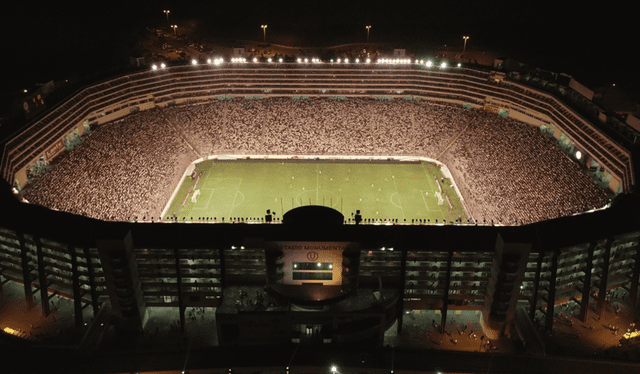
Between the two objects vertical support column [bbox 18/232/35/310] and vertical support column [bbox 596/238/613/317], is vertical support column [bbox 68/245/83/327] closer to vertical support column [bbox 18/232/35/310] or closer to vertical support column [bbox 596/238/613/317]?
vertical support column [bbox 18/232/35/310]

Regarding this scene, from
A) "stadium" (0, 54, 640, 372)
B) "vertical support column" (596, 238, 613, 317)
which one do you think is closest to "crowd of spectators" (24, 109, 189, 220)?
"stadium" (0, 54, 640, 372)

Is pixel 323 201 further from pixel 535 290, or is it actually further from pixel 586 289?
pixel 586 289

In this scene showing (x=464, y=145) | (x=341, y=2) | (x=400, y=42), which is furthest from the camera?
(x=341, y=2)

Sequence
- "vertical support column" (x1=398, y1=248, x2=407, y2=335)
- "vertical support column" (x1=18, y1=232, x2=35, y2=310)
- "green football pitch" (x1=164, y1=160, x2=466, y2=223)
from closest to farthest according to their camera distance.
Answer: "vertical support column" (x1=398, y1=248, x2=407, y2=335) < "vertical support column" (x1=18, y1=232, x2=35, y2=310) < "green football pitch" (x1=164, y1=160, x2=466, y2=223)

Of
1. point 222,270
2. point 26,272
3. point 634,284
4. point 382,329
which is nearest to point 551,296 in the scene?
point 634,284

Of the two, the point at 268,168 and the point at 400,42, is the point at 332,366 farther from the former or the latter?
the point at 400,42

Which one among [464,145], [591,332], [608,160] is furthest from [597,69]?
[591,332]
